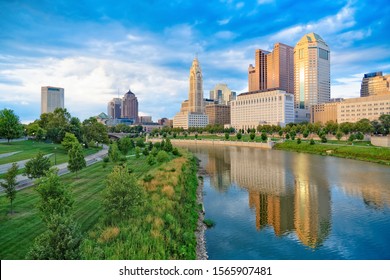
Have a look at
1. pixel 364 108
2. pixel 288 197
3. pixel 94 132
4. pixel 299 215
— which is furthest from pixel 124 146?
pixel 364 108

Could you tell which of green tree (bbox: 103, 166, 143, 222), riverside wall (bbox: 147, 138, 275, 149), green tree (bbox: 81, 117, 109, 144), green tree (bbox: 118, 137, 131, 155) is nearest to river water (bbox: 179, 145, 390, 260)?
green tree (bbox: 103, 166, 143, 222)

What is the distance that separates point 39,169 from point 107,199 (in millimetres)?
17283

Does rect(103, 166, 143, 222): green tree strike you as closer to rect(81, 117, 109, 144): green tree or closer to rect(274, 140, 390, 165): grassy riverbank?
rect(274, 140, 390, 165): grassy riverbank

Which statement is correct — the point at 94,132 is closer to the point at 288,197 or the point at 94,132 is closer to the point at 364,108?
the point at 288,197

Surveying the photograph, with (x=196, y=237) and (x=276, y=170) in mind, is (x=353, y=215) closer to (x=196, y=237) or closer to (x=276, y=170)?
(x=196, y=237)

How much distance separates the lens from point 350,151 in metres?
84.0

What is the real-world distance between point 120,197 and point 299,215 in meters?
19.2

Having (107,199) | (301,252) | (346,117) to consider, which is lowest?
(301,252)

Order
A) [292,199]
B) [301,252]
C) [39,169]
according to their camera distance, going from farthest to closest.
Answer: [292,199]
[39,169]
[301,252]

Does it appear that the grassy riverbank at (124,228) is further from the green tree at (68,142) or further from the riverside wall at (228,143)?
the riverside wall at (228,143)

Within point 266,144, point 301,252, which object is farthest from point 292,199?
point 266,144

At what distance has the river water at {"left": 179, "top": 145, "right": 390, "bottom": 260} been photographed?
23.6 metres

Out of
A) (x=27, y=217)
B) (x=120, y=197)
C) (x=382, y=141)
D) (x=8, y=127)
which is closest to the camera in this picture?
(x=120, y=197)
